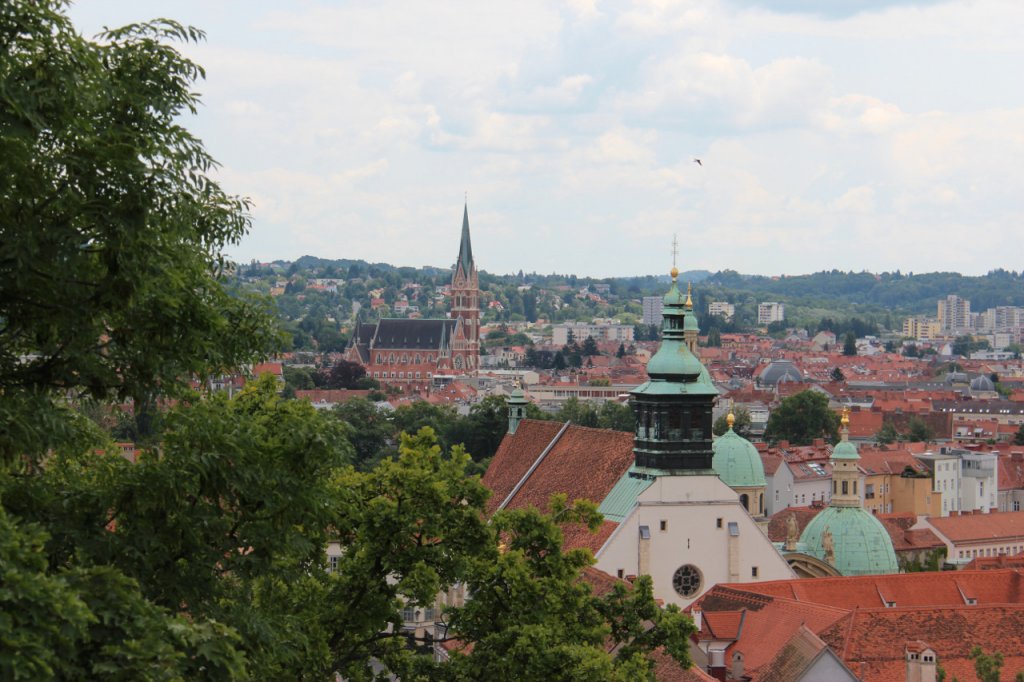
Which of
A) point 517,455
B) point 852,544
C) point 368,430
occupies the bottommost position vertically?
point 368,430

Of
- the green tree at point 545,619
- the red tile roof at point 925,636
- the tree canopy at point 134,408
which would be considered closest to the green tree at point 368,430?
the red tile roof at point 925,636

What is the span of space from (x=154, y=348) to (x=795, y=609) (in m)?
26.9

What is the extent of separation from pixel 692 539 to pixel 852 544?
1027cm

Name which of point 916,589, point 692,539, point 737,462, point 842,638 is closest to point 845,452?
point 737,462

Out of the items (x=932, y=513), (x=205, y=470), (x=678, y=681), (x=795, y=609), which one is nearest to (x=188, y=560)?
(x=205, y=470)

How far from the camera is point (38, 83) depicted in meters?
13.2

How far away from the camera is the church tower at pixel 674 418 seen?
46688mm

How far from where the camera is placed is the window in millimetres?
46281

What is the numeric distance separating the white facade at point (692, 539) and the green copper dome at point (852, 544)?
812 cm

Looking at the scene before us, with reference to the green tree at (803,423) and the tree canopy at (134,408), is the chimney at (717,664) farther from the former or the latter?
the green tree at (803,423)

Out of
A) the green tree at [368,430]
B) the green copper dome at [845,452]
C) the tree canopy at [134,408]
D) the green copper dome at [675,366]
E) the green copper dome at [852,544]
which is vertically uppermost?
the tree canopy at [134,408]

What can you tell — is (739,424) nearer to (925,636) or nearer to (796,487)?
(796,487)

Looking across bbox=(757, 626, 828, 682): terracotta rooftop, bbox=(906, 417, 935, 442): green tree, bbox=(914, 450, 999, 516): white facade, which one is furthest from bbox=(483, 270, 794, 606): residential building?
bbox=(906, 417, 935, 442): green tree

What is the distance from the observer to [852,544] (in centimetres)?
5509
